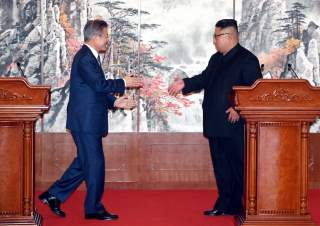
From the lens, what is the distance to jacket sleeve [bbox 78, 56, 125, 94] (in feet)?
17.9

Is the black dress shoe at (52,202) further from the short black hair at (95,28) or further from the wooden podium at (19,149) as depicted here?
the short black hair at (95,28)

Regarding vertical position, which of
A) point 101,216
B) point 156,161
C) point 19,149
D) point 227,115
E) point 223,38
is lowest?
point 101,216

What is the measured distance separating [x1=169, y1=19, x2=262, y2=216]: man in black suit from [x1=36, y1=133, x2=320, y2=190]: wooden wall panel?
1.38 m

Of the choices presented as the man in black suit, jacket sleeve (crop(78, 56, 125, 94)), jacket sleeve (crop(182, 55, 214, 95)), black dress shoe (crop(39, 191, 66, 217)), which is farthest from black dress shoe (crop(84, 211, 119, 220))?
jacket sleeve (crop(182, 55, 214, 95))

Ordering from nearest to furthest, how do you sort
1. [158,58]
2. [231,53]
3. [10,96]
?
1. [10,96]
2. [231,53]
3. [158,58]

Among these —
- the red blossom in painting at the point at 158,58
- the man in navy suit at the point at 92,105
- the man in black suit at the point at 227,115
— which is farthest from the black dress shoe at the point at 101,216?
the red blossom in painting at the point at 158,58

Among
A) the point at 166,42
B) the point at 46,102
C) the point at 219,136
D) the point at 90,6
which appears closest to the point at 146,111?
the point at 166,42

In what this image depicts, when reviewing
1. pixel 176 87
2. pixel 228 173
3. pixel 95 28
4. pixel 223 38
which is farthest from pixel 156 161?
pixel 95 28

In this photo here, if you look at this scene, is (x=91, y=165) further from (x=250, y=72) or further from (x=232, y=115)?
(x=250, y=72)

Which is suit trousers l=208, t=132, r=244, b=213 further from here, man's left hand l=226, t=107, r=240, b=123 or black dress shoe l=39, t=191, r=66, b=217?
black dress shoe l=39, t=191, r=66, b=217

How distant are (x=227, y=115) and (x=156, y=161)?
1.77 metres

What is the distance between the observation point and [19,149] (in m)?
5.11

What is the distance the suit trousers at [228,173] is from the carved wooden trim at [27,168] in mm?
1448

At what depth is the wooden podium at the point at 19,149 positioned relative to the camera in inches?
198
